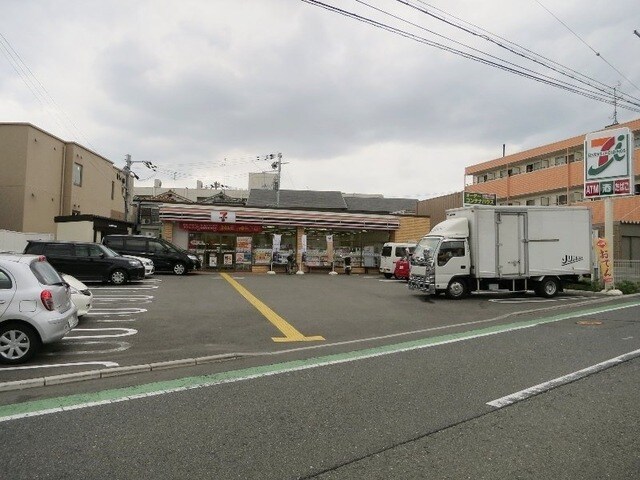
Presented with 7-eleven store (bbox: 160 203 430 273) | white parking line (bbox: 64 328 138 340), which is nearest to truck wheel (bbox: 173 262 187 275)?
7-eleven store (bbox: 160 203 430 273)

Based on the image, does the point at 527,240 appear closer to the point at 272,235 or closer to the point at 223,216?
the point at 272,235

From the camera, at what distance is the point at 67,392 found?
5.11m

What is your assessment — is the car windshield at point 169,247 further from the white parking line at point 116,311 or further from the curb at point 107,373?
the curb at point 107,373

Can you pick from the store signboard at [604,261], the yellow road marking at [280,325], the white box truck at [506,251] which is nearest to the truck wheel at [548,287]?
the white box truck at [506,251]

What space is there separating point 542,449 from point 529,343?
14.7ft

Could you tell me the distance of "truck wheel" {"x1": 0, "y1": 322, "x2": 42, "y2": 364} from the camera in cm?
623

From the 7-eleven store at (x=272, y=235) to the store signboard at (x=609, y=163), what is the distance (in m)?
12.7

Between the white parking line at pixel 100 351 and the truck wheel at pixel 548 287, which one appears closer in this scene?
the white parking line at pixel 100 351

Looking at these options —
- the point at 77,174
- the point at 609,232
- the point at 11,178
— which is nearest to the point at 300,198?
the point at 77,174

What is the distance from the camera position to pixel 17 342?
627 cm

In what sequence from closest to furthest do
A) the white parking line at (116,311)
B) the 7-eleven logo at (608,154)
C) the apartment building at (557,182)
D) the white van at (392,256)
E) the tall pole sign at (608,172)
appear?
the white parking line at (116,311)
the tall pole sign at (608,172)
the 7-eleven logo at (608,154)
the white van at (392,256)
the apartment building at (557,182)

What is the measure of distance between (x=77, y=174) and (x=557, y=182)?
Result: 35994mm

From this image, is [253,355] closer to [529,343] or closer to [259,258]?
[529,343]

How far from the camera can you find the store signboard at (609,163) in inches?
665
